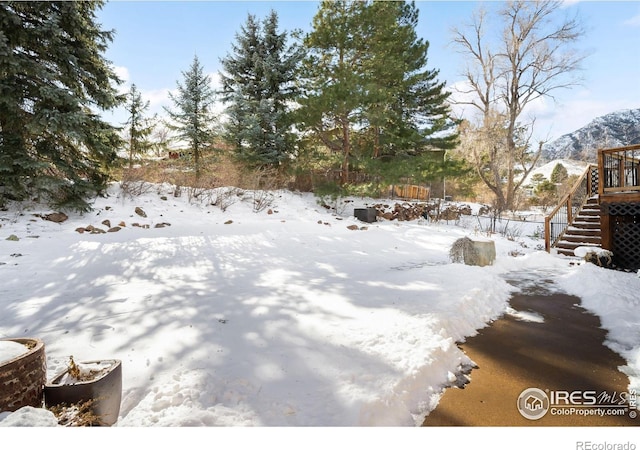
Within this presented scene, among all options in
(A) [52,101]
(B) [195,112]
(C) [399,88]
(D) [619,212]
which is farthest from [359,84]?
(A) [52,101]

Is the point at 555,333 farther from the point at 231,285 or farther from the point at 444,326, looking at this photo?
the point at 231,285

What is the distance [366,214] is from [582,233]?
6.36 meters

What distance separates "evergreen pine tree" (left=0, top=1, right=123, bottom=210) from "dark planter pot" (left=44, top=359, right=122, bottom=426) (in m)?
7.18

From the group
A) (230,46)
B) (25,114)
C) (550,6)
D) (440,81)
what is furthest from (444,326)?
(550,6)

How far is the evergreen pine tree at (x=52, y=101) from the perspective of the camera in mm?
6488

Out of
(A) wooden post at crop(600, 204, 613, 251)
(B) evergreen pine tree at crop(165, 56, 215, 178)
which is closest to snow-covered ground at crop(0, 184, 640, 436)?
(A) wooden post at crop(600, 204, 613, 251)

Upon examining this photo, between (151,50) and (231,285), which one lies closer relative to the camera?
(151,50)

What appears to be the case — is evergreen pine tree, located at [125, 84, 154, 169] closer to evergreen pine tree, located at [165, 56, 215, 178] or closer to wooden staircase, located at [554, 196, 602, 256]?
evergreen pine tree, located at [165, 56, 215, 178]

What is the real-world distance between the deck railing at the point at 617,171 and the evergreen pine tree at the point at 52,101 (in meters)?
12.0

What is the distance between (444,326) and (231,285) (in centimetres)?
272

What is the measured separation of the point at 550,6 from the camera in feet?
51.9

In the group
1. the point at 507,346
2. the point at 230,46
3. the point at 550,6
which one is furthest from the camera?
the point at 550,6

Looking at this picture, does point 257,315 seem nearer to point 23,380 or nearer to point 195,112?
point 23,380

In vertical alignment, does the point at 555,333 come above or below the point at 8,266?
below
